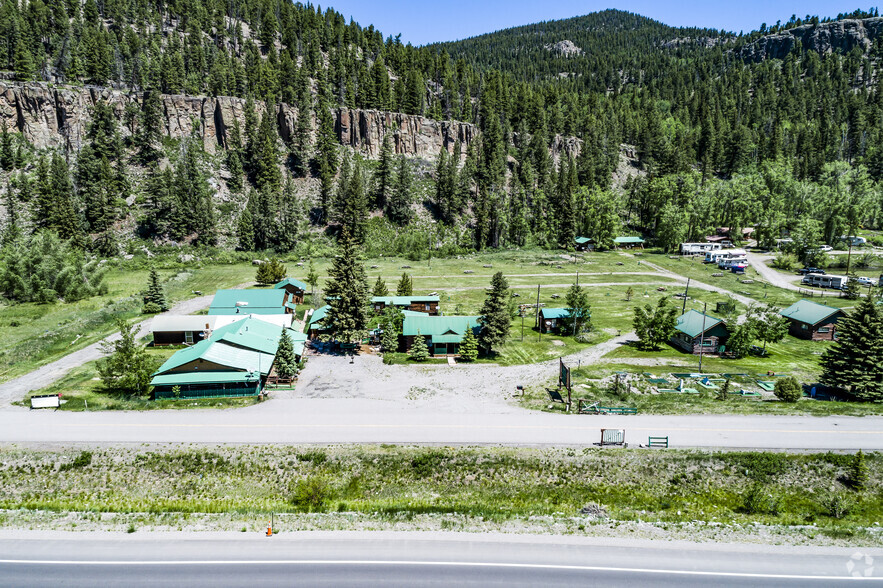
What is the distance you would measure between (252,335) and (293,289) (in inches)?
868

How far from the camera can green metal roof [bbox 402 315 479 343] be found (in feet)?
149

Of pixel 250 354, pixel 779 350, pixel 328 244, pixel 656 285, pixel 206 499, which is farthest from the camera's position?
pixel 328 244

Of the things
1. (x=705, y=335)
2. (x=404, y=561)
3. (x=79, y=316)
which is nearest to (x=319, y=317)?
(x=79, y=316)

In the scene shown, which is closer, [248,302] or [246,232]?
Answer: [248,302]

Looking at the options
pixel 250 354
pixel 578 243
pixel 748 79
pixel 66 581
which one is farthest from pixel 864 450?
pixel 748 79

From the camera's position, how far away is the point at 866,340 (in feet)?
111

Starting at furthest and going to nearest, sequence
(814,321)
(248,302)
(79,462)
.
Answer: (248,302) < (814,321) < (79,462)

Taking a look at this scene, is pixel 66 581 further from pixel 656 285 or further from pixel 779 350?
pixel 656 285

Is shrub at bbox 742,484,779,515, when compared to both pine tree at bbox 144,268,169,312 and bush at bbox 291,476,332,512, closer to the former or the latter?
bush at bbox 291,476,332,512

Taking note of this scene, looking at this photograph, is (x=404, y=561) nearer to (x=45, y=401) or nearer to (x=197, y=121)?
(x=45, y=401)

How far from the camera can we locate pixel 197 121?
107000 mm

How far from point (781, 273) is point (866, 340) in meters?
57.3

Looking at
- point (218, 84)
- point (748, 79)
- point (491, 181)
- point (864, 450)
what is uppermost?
point (748, 79)

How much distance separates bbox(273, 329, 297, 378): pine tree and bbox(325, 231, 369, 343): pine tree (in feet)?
24.0
